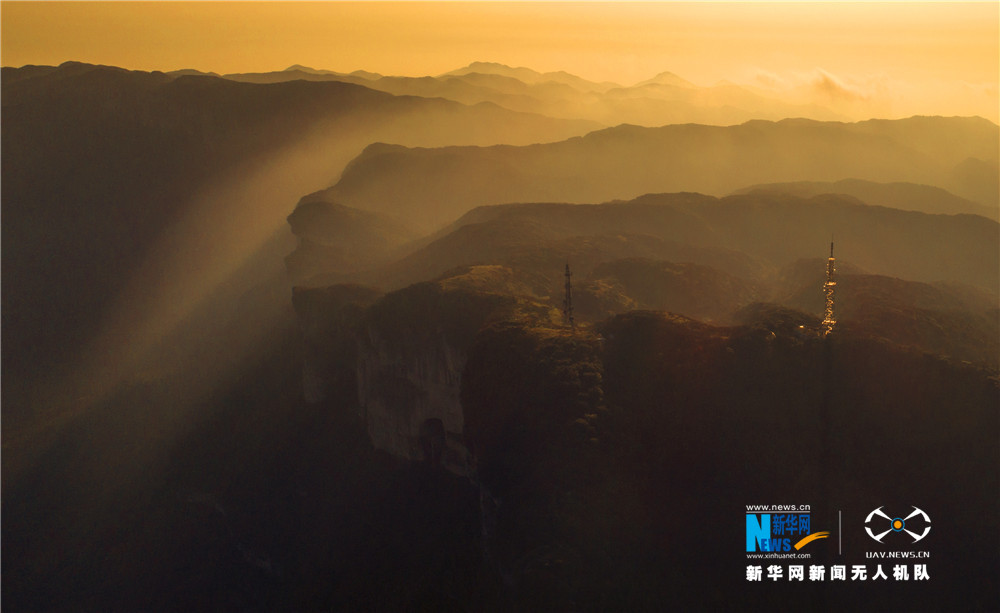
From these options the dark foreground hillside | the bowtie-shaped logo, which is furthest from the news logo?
the bowtie-shaped logo

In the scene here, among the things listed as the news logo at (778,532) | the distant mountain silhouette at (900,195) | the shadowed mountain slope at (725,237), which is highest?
the distant mountain silhouette at (900,195)

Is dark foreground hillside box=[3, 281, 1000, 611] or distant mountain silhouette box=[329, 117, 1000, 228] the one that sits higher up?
distant mountain silhouette box=[329, 117, 1000, 228]

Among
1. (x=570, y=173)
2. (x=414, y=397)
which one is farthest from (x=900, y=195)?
(x=414, y=397)

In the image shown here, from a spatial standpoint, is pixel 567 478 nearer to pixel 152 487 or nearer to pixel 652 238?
pixel 152 487

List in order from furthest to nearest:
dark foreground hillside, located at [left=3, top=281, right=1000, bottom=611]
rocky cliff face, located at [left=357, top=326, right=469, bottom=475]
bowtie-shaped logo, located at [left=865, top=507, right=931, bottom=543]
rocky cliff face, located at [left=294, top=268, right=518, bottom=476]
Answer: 1. rocky cliff face, located at [left=294, top=268, right=518, bottom=476]
2. rocky cliff face, located at [left=357, top=326, right=469, bottom=475]
3. bowtie-shaped logo, located at [left=865, top=507, right=931, bottom=543]
4. dark foreground hillside, located at [left=3, top=281, right=1000, bottom=611]

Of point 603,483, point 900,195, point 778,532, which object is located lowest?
point 778,532

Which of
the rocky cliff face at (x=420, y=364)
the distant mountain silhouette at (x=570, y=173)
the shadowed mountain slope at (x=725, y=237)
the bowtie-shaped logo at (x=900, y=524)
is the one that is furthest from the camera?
the distant mountain silhouette at (x=570, y=173)

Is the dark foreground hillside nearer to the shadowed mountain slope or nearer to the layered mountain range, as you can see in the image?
the layered mountain range

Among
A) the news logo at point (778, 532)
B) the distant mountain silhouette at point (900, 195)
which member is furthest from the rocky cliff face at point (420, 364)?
the distant mountain silhouette at point (900, 195)

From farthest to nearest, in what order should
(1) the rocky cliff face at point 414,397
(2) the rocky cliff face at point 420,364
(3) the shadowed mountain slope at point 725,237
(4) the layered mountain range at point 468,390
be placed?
(3) the shadowed mountain slope at point 725,237, (2) the rocky cliff face at point 420,364, (1) the rocky cliff face at point 414,397, (4) the layered mountain range at point 468,390

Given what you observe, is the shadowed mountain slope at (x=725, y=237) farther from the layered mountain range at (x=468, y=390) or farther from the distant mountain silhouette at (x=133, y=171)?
the distant mountain silhouette at (x=133, y=171)

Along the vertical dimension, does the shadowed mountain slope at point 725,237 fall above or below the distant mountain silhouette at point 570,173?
A: below

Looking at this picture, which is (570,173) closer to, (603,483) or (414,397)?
(414,397)
